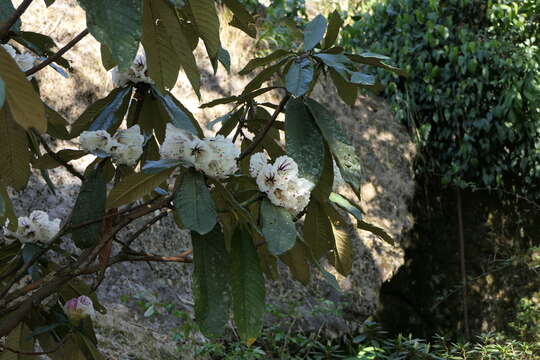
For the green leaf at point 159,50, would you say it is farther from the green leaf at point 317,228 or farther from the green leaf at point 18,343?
the green leaf at point 18,343

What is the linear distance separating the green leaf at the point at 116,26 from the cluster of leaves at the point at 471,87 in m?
3.79

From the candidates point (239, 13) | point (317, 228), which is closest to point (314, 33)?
point (239, 13)

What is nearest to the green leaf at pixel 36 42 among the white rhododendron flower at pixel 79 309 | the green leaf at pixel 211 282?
the white rhododendron flower at pixel 79 309

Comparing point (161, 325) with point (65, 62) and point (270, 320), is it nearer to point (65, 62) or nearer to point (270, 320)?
point (270, 320)

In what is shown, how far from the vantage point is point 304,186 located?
1.07m

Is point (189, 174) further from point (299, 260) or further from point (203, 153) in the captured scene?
point (299, 260)

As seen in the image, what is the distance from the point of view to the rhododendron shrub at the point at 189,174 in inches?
39.4

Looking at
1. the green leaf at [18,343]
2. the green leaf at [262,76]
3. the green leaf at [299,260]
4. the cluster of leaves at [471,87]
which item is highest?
the cluster of leaves at [471,87]

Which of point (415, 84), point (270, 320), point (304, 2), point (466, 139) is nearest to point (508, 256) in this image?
point (466, 139)

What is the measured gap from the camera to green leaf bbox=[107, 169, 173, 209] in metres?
1.03

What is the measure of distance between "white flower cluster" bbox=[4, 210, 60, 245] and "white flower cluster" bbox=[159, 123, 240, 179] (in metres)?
0.50

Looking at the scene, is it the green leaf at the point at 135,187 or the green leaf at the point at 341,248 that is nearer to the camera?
the green leaf at the point at 135,187

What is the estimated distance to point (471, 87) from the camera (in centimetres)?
455

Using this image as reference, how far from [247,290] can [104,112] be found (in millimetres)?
540
